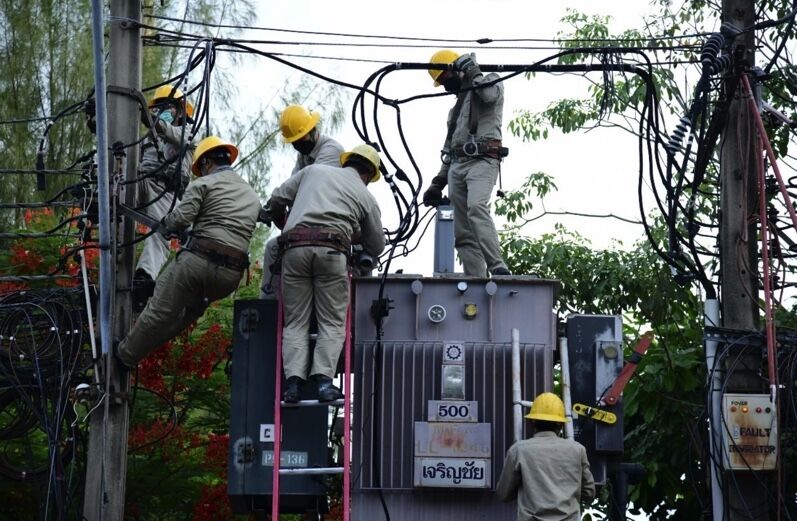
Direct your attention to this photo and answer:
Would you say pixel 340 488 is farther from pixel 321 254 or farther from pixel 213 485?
pixel 321 254

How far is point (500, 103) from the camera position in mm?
12445

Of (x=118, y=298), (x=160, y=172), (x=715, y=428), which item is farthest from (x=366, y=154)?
(x=715, y=428)

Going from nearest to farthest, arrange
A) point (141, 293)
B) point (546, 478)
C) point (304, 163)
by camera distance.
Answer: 1. point (546, 478)
2. point (141, 293)
3. point (304, 163)

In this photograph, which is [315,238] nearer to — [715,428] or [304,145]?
[304,145]

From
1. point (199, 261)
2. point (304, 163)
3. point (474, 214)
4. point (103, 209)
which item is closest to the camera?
point (199, 261)

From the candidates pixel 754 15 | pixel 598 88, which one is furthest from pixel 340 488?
pixel 598 88

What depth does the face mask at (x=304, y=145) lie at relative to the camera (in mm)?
12016

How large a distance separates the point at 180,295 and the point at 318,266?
1232 mm

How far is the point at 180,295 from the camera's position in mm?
11227

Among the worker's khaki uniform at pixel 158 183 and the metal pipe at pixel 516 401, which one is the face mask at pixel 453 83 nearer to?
the worker's khaki uniform at pixel 158 183

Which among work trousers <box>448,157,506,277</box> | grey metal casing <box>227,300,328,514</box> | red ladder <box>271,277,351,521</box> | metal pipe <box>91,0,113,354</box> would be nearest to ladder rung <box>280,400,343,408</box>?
red ladder <box>271,277,351,521</box>

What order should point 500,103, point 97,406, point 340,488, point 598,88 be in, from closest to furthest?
point 97,406, point 500,103, point 340,488, point 598,88

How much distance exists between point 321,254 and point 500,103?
8.60ft

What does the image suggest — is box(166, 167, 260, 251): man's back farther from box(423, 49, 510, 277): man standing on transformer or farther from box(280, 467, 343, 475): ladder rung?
box(423, 49, 510, 277): man standing on transformer
